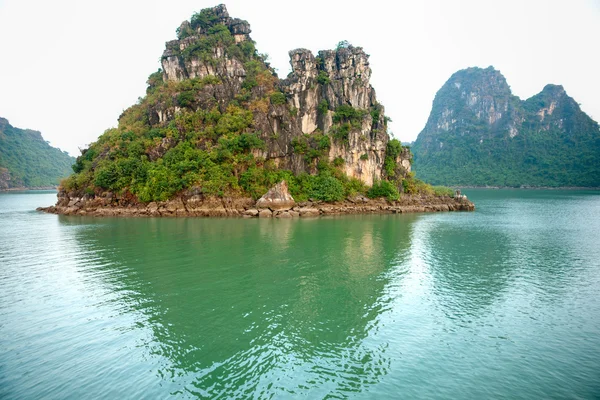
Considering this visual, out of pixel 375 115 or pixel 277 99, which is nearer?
pixel 277 99

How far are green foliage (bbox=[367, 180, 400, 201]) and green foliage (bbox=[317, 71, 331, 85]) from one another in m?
19.1

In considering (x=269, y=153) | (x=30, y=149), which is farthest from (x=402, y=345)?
(x=30, y=149)

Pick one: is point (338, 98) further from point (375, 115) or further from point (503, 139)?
point (503, 139)

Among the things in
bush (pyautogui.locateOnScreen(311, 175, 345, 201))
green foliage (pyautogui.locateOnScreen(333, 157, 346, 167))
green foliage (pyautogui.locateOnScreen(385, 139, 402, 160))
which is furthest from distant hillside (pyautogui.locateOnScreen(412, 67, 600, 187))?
bush (pyautogui.locateOnScreen(311, 175, 345, 201))

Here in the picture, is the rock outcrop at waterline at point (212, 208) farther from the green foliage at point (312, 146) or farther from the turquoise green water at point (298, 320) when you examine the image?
the turquoise green water at point (298, 320)

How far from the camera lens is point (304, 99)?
55094 millimetres

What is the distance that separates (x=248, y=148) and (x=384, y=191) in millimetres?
22335

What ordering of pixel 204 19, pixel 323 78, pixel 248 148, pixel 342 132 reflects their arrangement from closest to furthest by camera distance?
pixel 248 148 → pixel 342 132 → pixel 323 78 → pixel 204 19

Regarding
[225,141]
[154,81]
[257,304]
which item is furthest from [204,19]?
[257,304]

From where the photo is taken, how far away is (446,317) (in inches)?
536

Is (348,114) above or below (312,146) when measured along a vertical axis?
above

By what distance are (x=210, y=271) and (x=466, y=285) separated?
46.6 feet

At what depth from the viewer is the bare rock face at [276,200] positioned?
4694cm

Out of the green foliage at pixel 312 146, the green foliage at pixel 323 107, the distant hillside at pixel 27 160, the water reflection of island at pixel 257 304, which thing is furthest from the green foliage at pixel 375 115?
the distant hillside at pixel 27 160
